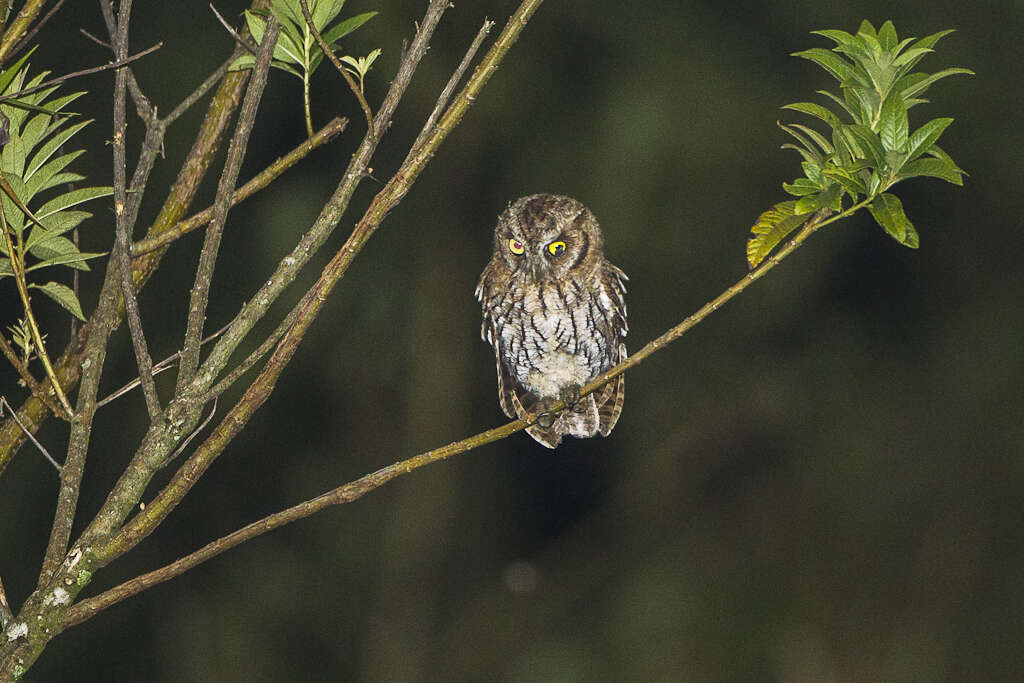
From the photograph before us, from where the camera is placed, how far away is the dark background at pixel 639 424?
6398 millimetres

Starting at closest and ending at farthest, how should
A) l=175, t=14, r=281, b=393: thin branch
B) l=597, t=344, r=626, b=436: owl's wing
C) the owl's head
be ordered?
l=175, t=14, r=281, b=393: thin branch, the owl's head, l=597, t=344, r=626, b=436: owl's wing

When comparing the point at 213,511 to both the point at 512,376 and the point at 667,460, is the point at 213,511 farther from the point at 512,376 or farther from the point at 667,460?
the point at 512,376

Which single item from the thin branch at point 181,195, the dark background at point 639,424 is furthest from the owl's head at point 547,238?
the dark background at point 639,424

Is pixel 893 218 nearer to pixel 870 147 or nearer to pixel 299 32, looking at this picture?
pixel 870 147

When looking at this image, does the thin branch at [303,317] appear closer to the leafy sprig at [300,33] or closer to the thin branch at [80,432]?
the thin branch at [80,432]

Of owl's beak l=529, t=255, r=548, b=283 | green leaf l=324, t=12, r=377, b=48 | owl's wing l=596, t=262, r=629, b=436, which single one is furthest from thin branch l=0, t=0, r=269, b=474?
owl's wing l=596, t=262, r=629, b=436

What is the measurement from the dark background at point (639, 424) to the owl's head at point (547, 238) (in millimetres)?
2984

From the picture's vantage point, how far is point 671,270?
6.58 m

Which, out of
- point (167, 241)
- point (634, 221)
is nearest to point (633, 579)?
point (634, 221)

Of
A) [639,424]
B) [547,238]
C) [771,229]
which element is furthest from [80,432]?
[639,424]

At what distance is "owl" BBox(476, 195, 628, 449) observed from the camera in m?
2.97

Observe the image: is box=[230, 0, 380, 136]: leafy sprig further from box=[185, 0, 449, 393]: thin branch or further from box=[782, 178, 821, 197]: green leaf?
box=[782, 178, 821, 197]: green leaf

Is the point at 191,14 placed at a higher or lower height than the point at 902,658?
higher

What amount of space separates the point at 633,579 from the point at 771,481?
3.67ft
